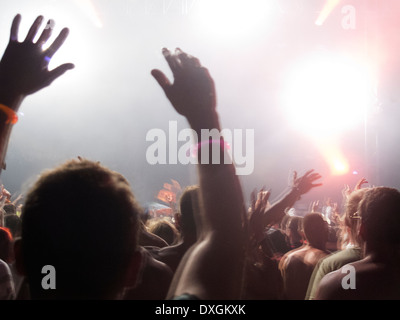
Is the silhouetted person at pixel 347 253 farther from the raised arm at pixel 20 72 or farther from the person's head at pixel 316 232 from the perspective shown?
the raised arm at pixel 20 72

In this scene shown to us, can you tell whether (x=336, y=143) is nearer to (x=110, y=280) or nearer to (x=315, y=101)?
(x=315, y=101)

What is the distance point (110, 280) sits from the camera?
0.82 m

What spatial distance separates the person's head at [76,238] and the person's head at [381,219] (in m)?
1.19

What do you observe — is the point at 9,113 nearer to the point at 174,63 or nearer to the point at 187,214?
the point at 174,63

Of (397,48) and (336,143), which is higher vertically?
(397,48)

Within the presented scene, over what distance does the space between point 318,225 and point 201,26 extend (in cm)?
679

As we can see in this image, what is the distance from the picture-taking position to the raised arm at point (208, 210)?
2.70ft

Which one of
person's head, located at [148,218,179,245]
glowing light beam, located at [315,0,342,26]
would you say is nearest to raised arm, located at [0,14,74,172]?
person's head, located at [148,218,179,245]

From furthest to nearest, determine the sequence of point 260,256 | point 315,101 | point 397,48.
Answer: point 315,101
point 397,48
point 260,256

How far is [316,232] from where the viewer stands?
9.05 feet

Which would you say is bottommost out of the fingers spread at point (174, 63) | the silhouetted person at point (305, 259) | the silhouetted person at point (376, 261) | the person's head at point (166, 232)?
the silhouetted person at point (305, 259)

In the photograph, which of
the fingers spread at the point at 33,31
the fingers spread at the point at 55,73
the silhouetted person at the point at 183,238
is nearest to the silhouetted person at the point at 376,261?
the silhouetted person at the point at 183,238
